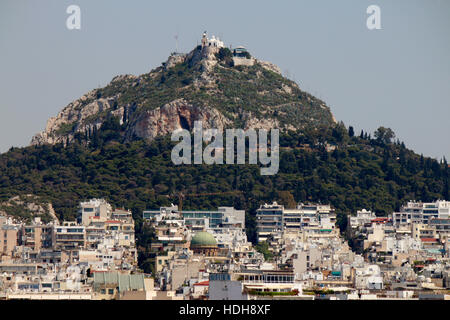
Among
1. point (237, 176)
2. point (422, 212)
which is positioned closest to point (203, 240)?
point (422, 212)

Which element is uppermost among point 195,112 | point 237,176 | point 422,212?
point 195,112

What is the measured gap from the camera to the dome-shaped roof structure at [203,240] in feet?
464

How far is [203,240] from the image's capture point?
142 m

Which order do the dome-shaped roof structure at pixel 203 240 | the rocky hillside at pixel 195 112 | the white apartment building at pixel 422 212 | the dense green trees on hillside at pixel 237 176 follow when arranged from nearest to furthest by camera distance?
the dome-shaped roof structure at pixel 203 240
the white apartment building at pixel 422 212
the dense green trees on hillside at pixel 237 176
the rocky hillside at pixel 195 112

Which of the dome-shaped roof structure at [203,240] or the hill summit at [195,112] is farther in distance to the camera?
the hill summit at [195,112]

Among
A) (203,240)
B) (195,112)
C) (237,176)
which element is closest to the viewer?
(203,240)

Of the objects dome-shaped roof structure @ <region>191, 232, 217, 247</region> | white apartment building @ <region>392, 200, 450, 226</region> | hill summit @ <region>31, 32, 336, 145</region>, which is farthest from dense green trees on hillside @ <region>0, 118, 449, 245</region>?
dome-shaped roof structure @ <region>191, 232, 217, 247</region>

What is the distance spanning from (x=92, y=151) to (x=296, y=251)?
55594 mm

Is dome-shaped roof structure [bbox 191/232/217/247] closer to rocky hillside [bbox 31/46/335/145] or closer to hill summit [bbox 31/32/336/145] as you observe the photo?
hill summit [bbox 31/32/336/145]

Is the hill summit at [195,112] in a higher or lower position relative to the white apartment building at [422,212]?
higher

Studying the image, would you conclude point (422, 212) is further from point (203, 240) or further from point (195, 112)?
Answer: point (195, 112)

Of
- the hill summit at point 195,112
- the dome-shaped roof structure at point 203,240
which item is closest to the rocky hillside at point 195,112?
the hill summit at point 195,112

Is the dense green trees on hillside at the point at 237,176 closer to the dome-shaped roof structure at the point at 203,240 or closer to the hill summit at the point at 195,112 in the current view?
the hill summit at the point at 195,112

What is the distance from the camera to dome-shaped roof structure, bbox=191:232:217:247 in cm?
14150
